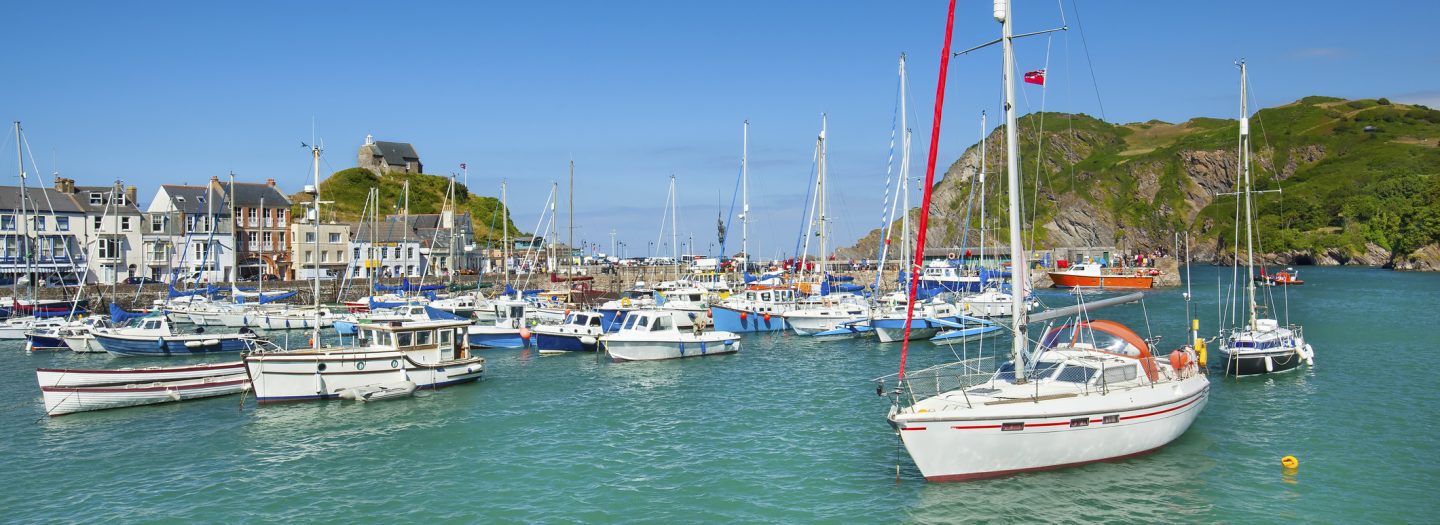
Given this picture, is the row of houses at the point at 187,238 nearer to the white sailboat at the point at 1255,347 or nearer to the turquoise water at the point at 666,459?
the turquoise water at the point at 666,459

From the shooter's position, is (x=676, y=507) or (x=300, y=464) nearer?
(x=676, y=507)

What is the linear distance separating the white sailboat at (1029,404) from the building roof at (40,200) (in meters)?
98.4

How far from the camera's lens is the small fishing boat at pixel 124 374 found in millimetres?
33375

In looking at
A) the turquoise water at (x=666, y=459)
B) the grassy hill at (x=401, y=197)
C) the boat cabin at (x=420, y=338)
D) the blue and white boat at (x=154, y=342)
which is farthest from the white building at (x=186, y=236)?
the boat cabin at (x=420, y=338)

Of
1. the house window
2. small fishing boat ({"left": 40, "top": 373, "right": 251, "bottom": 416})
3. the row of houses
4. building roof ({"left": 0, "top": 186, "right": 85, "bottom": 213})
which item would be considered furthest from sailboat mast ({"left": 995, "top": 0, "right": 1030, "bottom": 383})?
the house window

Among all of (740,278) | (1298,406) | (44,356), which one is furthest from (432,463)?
(740,278)

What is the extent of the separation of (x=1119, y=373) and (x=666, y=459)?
13.1 metres

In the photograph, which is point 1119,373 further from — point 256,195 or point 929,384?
point 256,195

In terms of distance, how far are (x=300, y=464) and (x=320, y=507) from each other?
15.5 ft

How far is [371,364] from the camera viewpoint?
35.3 m

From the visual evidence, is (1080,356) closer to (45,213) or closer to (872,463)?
(872,463)

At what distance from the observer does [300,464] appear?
2614 cm

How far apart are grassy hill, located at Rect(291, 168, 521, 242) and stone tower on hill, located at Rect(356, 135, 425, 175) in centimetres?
389

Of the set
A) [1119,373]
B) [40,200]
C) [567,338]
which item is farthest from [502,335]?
[40,200]
